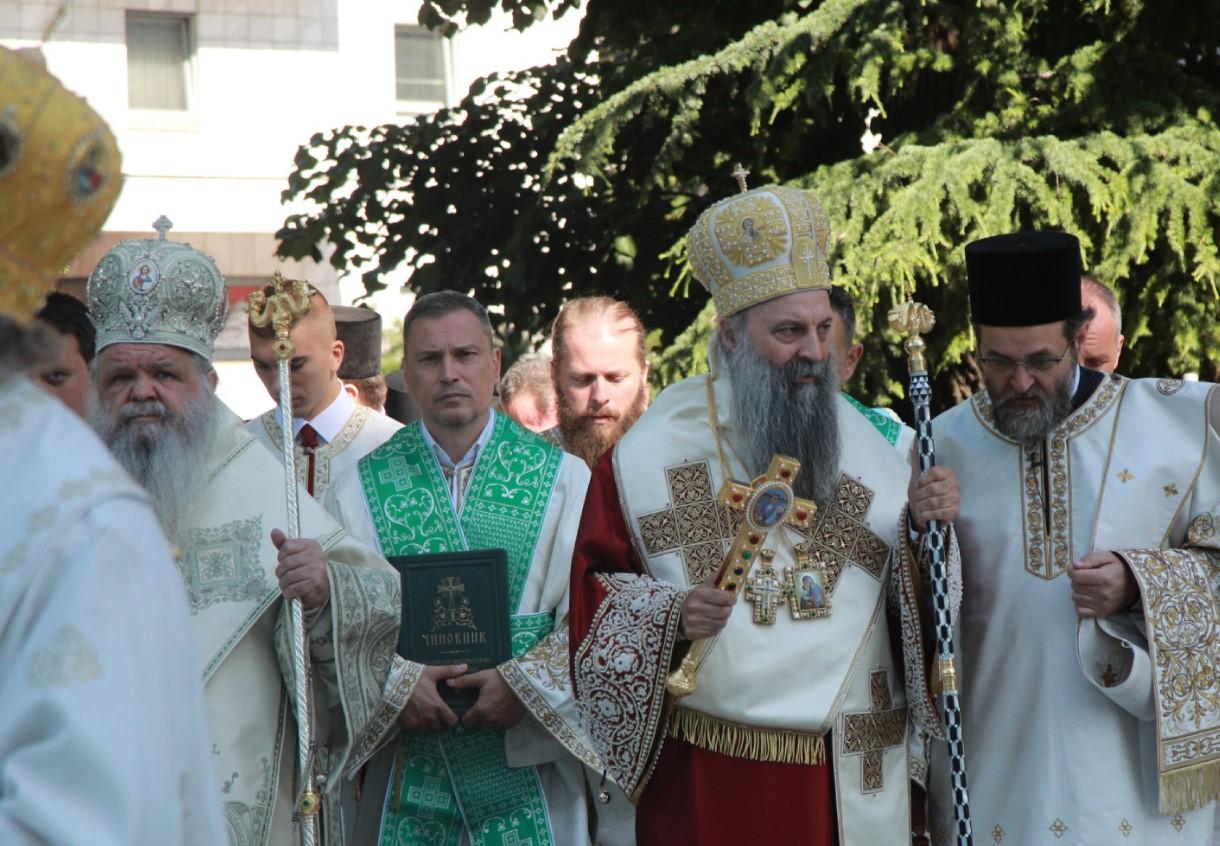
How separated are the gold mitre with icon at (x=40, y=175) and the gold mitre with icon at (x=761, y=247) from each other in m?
2.93

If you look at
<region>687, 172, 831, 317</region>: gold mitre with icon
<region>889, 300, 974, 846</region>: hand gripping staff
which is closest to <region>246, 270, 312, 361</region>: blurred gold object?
<region>687, 172, 831, 317</region>: gold mitre with icon

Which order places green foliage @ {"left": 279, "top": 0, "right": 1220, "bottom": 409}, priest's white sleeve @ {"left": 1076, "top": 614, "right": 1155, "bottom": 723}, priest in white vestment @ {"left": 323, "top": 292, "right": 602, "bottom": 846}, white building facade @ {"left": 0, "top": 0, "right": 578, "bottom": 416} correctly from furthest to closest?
white building facade @ {"left": 0, "top": 0, "right": 578, "bottom": 416}, green foliage @ {"left": 279, "top": 0, "right": 1220, "bottom": 409}, priest in white vestment @ {"left": 323, "top": 292, "right": 602, "bottom": 846}, priest's white sleeve @ {"left": 1076, "top": 614, "right": 1155, "bottom": 723}

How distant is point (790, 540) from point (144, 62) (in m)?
18.7

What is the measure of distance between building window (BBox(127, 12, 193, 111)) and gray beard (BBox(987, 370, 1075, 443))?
60.8 ft

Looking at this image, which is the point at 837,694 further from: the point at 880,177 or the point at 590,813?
the point at 880,177

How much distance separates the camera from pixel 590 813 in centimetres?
548

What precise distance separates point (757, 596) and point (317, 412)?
7.95ft

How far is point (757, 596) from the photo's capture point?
14.8 feet

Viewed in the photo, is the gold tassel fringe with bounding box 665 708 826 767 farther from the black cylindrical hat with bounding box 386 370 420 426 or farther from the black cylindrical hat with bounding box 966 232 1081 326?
the black cylindrical hat with bounding box 386 370 420 426

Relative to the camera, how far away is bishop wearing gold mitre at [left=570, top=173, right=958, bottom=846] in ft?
14.6

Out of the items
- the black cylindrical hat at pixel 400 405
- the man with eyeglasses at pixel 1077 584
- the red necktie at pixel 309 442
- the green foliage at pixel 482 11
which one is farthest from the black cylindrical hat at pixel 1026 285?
the green foliage at pixel 482 11

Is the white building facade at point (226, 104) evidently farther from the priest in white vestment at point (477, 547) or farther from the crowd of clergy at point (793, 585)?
the crowd of clergy at point (793, 585)

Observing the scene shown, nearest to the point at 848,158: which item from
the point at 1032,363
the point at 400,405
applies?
the point at 400,405

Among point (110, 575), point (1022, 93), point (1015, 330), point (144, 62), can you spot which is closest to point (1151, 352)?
point (1022, 93)
